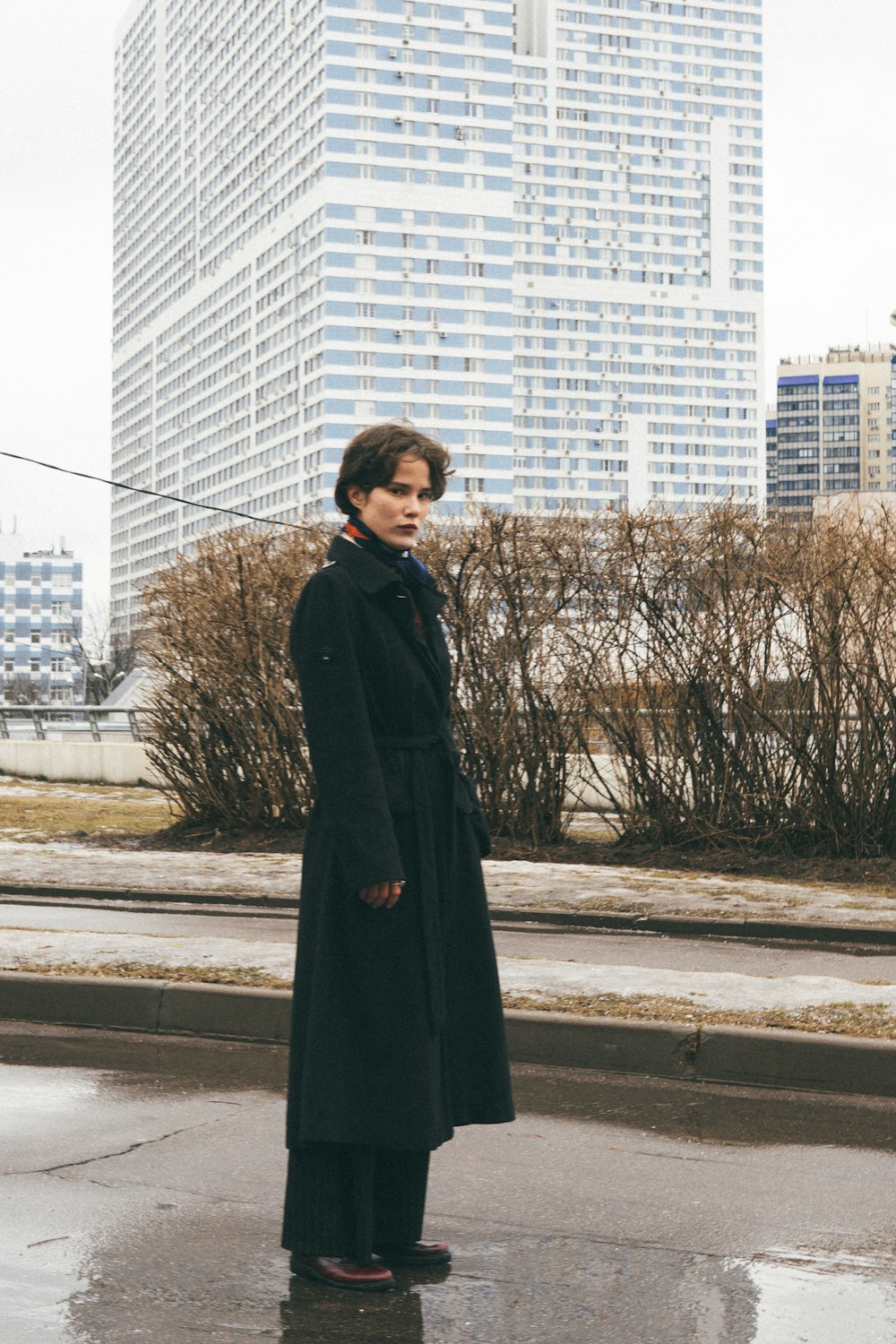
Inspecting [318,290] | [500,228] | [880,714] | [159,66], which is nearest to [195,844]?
[880,714]

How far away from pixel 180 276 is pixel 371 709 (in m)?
191

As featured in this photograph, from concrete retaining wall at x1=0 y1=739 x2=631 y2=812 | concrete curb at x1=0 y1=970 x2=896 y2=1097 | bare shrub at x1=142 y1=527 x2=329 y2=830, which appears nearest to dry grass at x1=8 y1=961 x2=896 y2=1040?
concrete curb at x1=0 y1=970 x2=896 y2=1097

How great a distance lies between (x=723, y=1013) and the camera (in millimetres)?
6449

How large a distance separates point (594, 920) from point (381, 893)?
704 cm

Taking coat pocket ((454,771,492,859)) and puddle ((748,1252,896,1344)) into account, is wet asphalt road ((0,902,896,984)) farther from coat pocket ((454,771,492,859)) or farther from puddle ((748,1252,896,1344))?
coat pocket ((454,771,492,859))

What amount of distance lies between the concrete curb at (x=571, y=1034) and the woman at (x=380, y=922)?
2315mm

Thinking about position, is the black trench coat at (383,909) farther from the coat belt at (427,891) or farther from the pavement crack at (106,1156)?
the pavement crack at (106,1156)

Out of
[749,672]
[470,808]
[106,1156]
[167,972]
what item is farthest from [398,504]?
[749,672]

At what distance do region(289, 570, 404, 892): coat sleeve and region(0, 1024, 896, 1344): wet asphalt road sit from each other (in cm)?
99

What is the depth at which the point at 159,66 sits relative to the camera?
19600 centimetres

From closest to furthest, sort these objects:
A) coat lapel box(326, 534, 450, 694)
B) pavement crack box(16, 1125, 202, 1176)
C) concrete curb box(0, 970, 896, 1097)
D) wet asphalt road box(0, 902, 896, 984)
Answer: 1. coat lapel box(326, 534, 450, 694)
2. pavement crack box(16, 1125, 202, 1176)
3. concrete curb box(0, 970, 896, 1097)
4. wet asphalt road box(0, 902, 896, 984)

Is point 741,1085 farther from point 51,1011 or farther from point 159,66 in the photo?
point 159,66

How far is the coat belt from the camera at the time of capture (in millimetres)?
3748

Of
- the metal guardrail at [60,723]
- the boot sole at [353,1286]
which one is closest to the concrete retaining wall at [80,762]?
the metal guardrail at [60,723]
